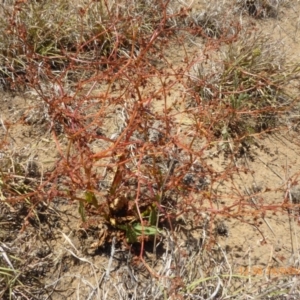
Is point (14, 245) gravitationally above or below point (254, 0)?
below

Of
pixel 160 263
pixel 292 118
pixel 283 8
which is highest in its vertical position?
pixel 283 8

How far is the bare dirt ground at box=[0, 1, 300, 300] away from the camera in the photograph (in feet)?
6.59

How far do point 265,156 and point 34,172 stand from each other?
118 centimetres

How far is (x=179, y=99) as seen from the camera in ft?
9.05

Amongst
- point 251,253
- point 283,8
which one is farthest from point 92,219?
point 283,8

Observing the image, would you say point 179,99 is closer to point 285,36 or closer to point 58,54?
point 58,54

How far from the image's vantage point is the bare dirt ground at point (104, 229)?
6.59 ft

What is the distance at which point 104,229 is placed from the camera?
6.86 feet

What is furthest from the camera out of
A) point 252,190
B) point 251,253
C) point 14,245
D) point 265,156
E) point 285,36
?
point 285,36

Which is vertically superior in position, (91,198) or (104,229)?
(91,198)

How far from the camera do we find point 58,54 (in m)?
2.75

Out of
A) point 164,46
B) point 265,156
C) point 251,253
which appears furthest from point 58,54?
point 251,253

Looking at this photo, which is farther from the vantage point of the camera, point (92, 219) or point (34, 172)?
point (34, 172)

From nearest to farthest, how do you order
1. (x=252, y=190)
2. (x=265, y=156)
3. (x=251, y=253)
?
(x=251, y=253) → (x=252, y=190) → (x=265, y=156)
